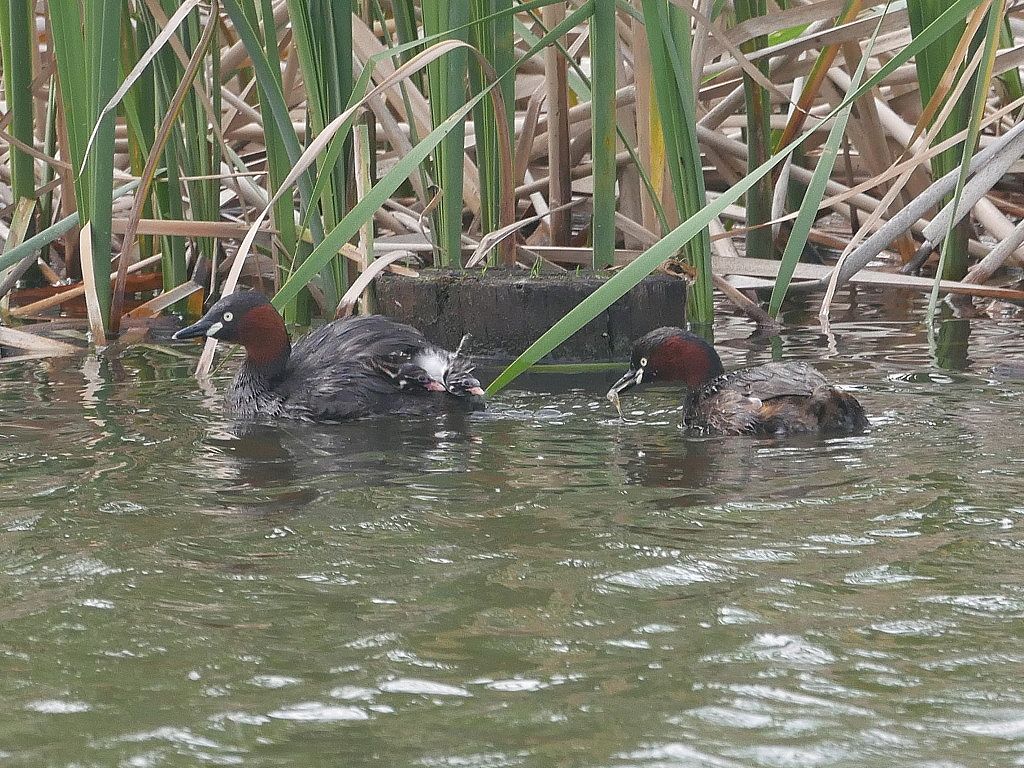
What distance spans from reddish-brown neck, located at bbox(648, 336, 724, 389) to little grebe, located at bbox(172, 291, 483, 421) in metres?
0.72

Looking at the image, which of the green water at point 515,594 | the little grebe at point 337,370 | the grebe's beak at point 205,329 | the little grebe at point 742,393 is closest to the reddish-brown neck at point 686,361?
the little grebe at point 742,393

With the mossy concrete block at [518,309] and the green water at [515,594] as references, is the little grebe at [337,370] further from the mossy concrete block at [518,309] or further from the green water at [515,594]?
the mossy concrete block at [518,309]

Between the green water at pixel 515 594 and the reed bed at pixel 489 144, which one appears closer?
the green water at pixel 515 594

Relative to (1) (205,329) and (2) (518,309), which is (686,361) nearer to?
(2) (518,309)

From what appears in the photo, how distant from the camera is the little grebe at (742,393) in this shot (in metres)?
5.29

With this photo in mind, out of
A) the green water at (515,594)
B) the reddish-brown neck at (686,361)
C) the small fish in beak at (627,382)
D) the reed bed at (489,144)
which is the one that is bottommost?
the green water at (515,594)

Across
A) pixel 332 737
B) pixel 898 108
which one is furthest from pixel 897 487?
pixel 898 108

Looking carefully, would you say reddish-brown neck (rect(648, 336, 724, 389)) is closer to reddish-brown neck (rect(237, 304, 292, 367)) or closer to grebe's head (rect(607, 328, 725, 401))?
grebe's head (rect(607, 328, 725, 401))

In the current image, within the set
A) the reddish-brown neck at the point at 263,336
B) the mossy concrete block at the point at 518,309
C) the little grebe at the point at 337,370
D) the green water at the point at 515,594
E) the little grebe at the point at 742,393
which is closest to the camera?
the green water at the point at 515,594

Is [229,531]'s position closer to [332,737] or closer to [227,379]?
[332,737]

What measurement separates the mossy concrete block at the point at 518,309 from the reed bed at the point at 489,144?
0.16 m

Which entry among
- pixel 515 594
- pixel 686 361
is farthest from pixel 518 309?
pixel 515 594

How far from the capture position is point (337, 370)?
6105 mm

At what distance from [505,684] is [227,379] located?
162 inches
